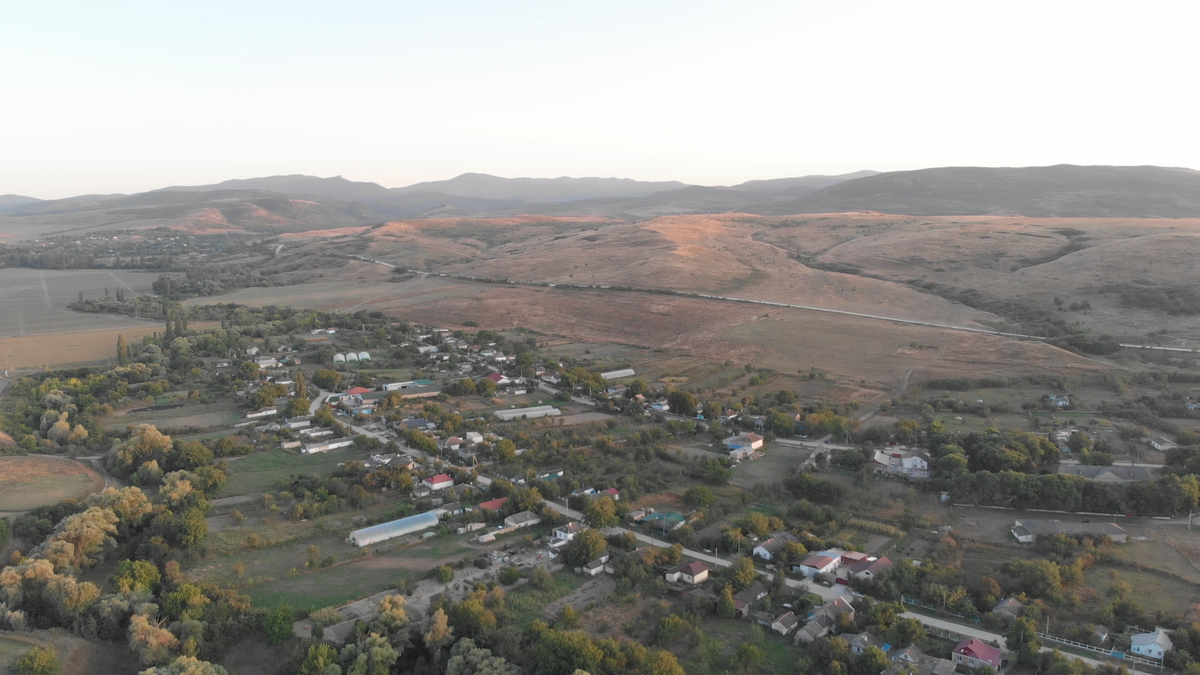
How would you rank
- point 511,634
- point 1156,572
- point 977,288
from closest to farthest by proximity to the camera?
point 511,634
point 1156,572
point 977,288

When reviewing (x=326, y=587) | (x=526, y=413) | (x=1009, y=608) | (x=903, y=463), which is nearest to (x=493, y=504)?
(x=326, y=587)

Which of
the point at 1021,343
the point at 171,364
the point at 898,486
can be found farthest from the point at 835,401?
the point at 171,364

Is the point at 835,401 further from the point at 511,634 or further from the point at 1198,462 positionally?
the point at 511,634

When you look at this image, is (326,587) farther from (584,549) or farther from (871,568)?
(871,568)

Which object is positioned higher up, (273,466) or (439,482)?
(439,482)

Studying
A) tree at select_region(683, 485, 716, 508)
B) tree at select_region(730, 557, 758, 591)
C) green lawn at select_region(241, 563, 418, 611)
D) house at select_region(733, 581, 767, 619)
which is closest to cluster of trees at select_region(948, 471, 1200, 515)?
tree at select_region(683, 485, 716, 508)

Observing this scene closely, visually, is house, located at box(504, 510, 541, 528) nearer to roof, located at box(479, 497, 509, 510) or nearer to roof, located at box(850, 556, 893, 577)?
roof, located at box(479, 497, 509, 510)
